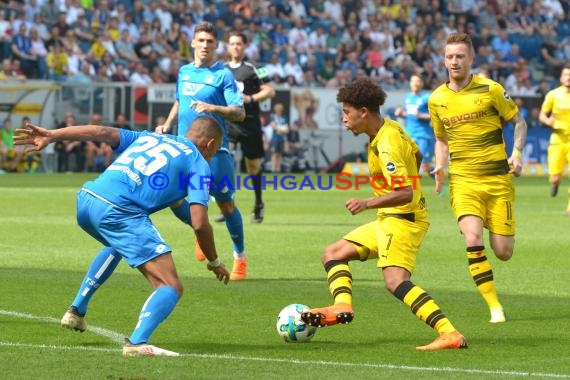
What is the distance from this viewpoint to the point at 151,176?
Answer: 8.55 meters

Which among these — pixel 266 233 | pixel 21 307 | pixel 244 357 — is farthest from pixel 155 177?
pixel 266 233

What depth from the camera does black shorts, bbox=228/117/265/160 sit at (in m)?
18.4

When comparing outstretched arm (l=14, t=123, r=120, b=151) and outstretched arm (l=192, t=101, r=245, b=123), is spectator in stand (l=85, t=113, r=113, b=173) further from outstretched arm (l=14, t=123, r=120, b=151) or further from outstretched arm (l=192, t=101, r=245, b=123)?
outstretched arm (l=14, t=123, r=120, b=151)

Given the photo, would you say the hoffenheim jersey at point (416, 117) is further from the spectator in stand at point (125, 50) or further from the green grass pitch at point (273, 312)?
the spectator in stand at point (125, 50)

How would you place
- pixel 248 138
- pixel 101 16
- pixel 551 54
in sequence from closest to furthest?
pixel 248 138 < pixel 101 16 < pixel 551 54

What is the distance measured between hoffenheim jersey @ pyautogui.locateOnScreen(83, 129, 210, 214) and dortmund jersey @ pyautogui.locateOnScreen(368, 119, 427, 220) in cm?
122

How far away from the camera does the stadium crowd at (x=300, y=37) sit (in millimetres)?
33469

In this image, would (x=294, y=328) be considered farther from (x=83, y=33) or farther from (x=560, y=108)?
(x=83, y=33)

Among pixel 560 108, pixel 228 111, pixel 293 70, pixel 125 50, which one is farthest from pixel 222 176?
pixel 293 70

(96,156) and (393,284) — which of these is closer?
(393,284)

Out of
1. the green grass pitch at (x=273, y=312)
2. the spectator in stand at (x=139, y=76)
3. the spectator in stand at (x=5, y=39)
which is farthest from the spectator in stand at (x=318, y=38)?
the green grass pitch at (x=273, y=312)

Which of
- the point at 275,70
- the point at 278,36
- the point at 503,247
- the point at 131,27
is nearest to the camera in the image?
the point at 503,247

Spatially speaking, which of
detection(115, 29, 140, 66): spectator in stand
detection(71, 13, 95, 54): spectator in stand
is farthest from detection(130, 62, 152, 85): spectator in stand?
detection(71, 13, 95, 54): spectator in stand

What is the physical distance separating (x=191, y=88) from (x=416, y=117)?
1523 centimetres
